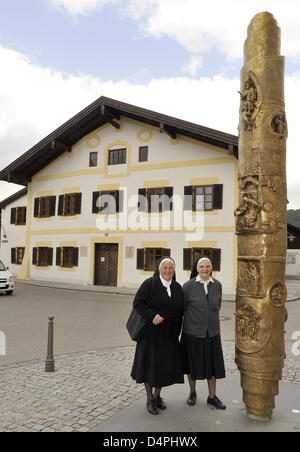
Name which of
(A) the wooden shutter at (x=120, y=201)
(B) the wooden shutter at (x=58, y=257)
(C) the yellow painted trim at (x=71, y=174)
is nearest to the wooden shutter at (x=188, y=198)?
(A) the wooden shutter at (x=120, y=201)

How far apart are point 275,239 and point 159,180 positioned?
15.9 m

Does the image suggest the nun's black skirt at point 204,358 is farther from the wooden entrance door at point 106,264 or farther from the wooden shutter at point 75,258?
the wooden shutter at point 75,258

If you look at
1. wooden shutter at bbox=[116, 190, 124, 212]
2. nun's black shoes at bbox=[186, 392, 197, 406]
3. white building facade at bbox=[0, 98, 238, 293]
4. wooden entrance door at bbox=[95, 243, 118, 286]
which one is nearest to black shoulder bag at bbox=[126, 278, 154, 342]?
nun's black shoes at bbox=[186, 392, 197, 406]

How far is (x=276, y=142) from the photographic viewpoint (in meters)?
4.41

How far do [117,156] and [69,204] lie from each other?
4.05 m

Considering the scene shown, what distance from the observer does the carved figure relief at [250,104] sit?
4449mm

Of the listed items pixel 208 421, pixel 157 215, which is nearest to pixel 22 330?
pixel 208 421

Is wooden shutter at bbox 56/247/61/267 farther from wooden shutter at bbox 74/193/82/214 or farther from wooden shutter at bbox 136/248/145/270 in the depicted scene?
wooden shutter at bbox 136/248/145/270

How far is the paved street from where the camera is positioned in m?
4.49

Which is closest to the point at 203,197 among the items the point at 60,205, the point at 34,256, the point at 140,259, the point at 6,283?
the point at 140,259

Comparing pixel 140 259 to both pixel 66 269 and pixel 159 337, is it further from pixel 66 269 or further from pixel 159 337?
pixel 159 337

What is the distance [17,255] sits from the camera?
27.4 meters

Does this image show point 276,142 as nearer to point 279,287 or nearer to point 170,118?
point 279,287

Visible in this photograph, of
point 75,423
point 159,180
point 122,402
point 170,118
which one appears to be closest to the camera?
point 75,423
